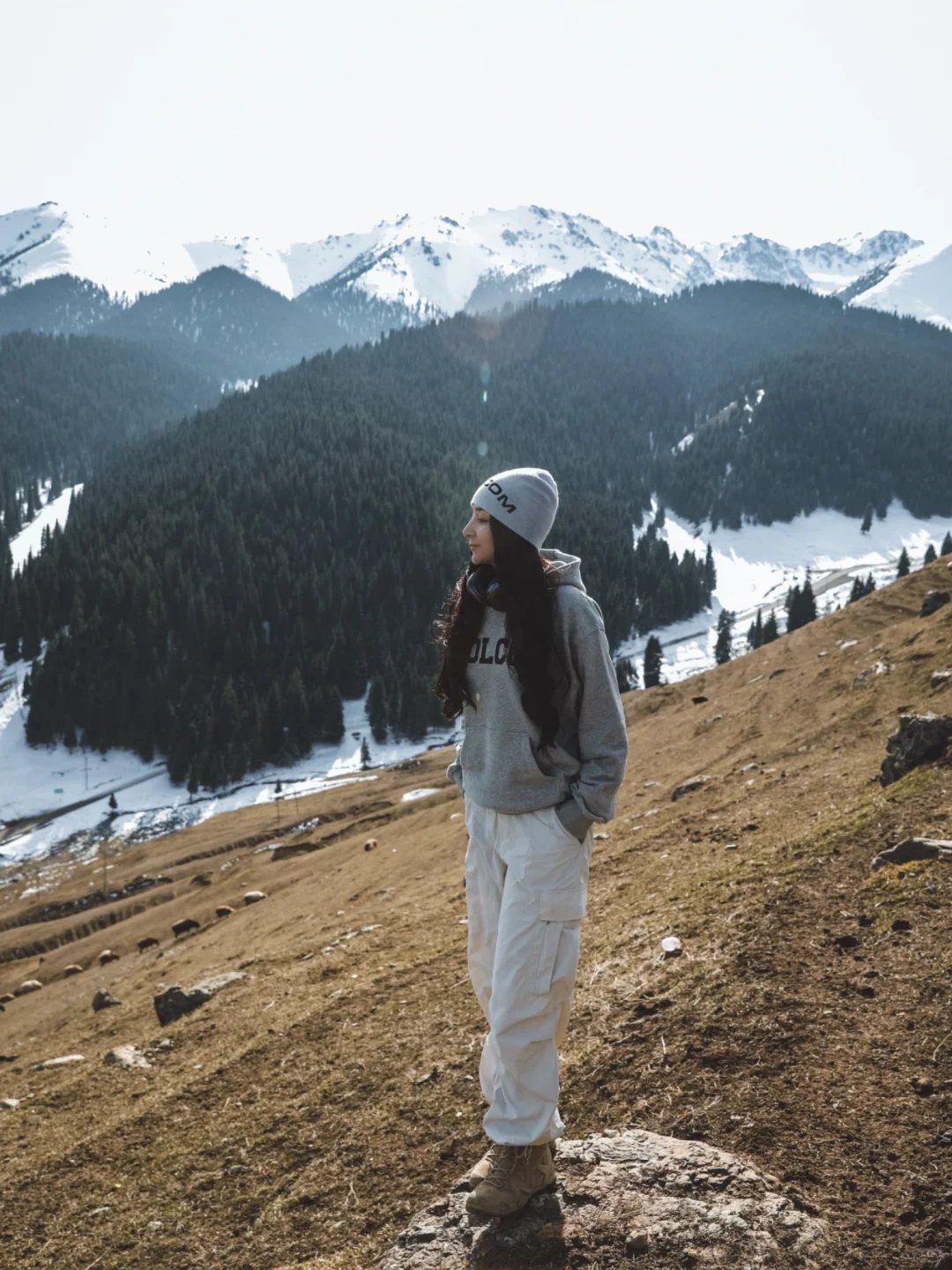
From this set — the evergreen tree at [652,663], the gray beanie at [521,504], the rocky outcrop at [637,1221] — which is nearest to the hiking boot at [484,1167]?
the rocky outcrop at [637,1221]

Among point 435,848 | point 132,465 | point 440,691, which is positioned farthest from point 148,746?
point 440,691

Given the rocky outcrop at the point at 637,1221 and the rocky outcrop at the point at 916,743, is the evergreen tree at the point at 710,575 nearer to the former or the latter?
the rocky outcrop at the point at 916,743

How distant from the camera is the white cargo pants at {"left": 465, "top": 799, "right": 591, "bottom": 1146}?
4.50 metres

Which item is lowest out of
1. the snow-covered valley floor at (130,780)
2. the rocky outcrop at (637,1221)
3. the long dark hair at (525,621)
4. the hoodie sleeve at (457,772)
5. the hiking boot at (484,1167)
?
the snow-covered valley floor at (130,780)

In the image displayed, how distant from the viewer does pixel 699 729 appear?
79.6 ft

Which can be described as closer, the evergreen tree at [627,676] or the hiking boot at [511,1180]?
the hiking boot at [511,1180]

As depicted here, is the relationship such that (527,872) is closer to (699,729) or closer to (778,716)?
(778,716)

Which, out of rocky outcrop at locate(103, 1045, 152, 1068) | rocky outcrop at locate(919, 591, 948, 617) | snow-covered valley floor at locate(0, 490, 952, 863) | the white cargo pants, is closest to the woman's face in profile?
the white cargo pants

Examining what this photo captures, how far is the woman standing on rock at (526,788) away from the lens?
14.8 feet

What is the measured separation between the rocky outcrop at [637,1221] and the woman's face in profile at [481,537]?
359 centimetres

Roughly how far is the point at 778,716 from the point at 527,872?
58.3ft

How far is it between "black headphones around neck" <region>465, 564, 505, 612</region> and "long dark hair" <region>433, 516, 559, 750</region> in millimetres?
37

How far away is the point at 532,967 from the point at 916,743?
7.95m

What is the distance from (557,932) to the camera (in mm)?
4543
